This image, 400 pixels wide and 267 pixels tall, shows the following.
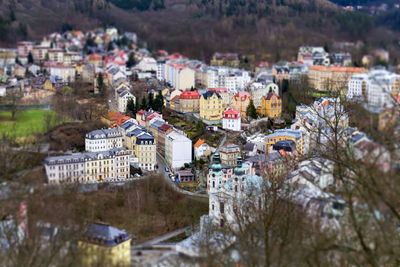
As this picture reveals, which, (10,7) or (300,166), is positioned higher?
(10,7)

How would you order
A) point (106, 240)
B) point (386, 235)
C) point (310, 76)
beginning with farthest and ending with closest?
point (310, 76) → point (106, 240) → point (386, 235)

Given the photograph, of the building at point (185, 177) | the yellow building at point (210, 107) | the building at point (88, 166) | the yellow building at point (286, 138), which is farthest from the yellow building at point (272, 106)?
the building at point (88, 166)

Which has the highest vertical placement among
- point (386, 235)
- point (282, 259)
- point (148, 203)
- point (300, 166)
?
point (386, 235)

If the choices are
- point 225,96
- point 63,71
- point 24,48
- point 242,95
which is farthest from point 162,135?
point 24,48

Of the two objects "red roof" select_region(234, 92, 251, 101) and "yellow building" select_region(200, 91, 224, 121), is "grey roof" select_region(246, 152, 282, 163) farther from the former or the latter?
"red roof" select_region(234, 92, 251, 101)

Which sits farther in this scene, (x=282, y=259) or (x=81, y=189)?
(x=81, y=189)

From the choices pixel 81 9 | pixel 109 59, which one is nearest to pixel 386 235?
pixel 109 59

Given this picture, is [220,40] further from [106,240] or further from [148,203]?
[106,240]
